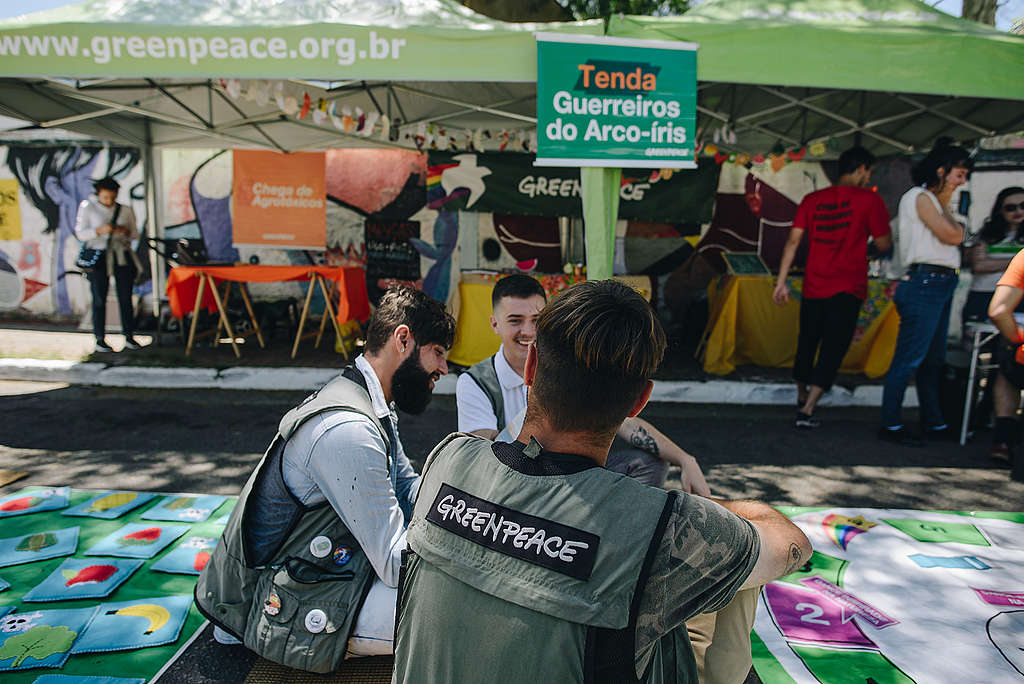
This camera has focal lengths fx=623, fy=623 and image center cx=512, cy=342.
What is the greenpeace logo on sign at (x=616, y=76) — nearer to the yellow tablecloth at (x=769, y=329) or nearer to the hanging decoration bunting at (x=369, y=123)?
the hanging decoration bunting at (x=369, y=123)

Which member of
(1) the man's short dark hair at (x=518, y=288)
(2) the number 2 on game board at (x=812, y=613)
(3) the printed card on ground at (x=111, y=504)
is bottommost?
(2) the number 2 on game board at (x=812, y=613)

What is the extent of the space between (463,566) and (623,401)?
15.5 inches

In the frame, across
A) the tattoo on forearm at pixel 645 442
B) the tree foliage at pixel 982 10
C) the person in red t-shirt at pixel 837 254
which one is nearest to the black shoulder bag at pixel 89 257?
the tattoo on forearm at pixel 645 442

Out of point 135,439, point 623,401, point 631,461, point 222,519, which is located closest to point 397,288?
point 631,461

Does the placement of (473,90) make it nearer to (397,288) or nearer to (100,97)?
(100,97)

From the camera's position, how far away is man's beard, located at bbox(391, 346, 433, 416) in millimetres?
2189

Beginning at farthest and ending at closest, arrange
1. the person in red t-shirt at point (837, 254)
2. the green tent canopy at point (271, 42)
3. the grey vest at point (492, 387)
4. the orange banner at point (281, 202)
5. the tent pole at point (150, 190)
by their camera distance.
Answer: the tent pole at point (150, 190) < the orange banner at point (281, 202) < the person in red t-shirt at point (837, 254) < the green tent canopy at point (271, 42) < the grey vest at point (492, 387)

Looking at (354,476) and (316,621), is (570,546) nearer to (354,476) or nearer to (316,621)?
(354,476)

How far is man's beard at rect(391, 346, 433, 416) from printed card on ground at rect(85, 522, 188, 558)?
1.52m

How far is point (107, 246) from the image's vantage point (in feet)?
22.0

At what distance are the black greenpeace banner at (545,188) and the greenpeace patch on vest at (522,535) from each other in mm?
6902

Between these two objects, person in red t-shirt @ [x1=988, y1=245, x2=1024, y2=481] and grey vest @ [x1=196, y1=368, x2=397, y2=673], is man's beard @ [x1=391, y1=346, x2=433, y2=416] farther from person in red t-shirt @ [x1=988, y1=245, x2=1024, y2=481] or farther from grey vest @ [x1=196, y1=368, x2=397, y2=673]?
person in red t-shirt @ [x1=988, y1=245, x2=1024, y2=481]

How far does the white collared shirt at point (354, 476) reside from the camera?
178cm

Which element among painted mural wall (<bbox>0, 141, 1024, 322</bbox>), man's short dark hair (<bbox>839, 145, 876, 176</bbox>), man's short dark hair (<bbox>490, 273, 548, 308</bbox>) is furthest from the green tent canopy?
painted mural wall (<bbox>0, 141, 1024, 322</bbox>)
